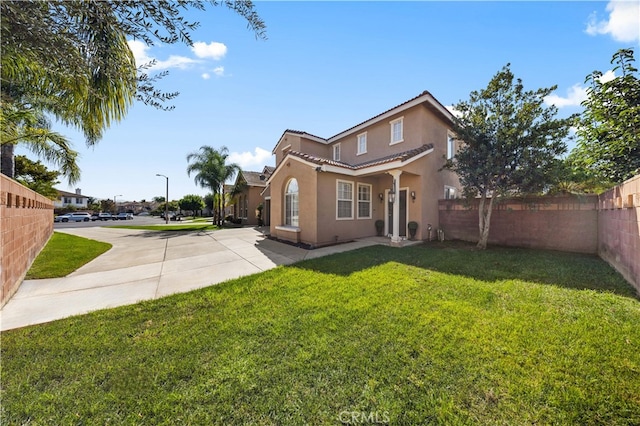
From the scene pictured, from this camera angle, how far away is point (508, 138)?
8336mm

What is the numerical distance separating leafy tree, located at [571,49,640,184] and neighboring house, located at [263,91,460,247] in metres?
4.67

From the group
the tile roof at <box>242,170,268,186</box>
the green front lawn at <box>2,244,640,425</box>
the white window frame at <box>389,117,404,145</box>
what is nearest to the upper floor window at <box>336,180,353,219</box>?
the white window frame at <box>389,117,404,145</box>

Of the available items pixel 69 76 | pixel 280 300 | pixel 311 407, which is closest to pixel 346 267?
pixel 280 300

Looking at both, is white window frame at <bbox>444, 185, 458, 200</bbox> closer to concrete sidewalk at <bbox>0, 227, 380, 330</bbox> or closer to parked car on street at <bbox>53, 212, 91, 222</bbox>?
concrete sidewalk at <bbox>0, 227, 380, 330</bbox>

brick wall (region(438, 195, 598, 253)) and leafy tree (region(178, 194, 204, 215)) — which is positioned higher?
leafy tree (region(178, 194, 204, 215))

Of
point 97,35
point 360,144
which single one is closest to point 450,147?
point 360,144

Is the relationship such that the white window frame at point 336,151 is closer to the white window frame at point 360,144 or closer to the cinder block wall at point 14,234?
the white window frame at point 360,144

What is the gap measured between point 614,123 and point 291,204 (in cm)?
1296

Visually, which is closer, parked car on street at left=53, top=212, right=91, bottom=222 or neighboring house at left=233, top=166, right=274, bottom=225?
neighboring house at left=233, top=166, right=274, bottom=225

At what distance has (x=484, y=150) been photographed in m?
8.85

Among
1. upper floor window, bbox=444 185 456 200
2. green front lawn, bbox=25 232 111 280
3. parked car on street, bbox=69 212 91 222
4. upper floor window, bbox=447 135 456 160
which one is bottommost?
green front lawn, bbox=25 232 111 280

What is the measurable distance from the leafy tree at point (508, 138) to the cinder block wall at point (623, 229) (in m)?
1.90

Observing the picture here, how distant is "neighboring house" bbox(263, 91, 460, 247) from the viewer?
1074 centimetres

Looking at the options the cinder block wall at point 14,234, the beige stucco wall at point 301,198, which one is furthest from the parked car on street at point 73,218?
the cinder block wall at point 14,234
